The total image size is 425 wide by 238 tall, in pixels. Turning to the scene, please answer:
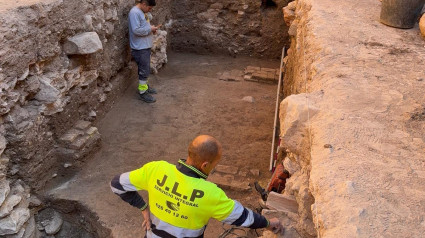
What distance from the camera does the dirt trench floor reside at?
434cm

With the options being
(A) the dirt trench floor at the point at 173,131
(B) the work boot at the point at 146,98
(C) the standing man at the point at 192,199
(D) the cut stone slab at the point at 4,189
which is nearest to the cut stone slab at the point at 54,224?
(A) the dirt trench floor at the point at 173,131

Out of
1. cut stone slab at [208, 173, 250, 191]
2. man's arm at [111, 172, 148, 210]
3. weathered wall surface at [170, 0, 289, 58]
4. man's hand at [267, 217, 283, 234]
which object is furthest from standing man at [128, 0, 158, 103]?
man's hand at [267, 217, 283, 234]

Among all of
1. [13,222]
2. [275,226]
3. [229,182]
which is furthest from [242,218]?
[13,222]

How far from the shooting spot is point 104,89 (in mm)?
5816

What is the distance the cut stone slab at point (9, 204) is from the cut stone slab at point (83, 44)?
5.84 ft

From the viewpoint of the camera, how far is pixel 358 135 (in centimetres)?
239

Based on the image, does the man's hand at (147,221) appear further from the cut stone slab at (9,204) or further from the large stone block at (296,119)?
the cut stone slab at (9,204)

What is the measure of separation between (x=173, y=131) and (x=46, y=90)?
194cm

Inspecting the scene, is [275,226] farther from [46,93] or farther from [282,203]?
[46,93]

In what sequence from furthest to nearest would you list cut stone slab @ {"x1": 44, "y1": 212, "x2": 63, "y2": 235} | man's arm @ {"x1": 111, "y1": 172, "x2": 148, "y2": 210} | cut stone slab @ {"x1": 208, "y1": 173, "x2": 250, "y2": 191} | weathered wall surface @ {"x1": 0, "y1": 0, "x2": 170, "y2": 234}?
cut stone slab @ {"x1": 208, "y1": 173, "x2": 250, "y2": 191} < cut stone slab @ {"x1": 44, "y1": 212, "x2": 63, "y2": 235} < weathered wall surface @ {"x1": 0, "y1": 0, "x2": 170, "y2": 234} < man's arm @ {"x1": 111, "y1": 172, "x2": 148, "y2": 210}

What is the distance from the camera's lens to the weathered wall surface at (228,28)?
27.1 ft

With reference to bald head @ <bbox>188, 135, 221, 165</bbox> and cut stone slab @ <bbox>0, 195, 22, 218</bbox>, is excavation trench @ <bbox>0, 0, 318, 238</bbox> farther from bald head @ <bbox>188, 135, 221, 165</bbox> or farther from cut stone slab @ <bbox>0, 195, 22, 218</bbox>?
bald head @ <bbox>188, 135, 221, 165</bbox>

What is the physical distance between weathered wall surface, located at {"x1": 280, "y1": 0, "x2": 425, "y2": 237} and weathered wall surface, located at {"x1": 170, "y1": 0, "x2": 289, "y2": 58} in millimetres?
4155

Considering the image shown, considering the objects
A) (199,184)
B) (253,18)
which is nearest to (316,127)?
(199,184)
